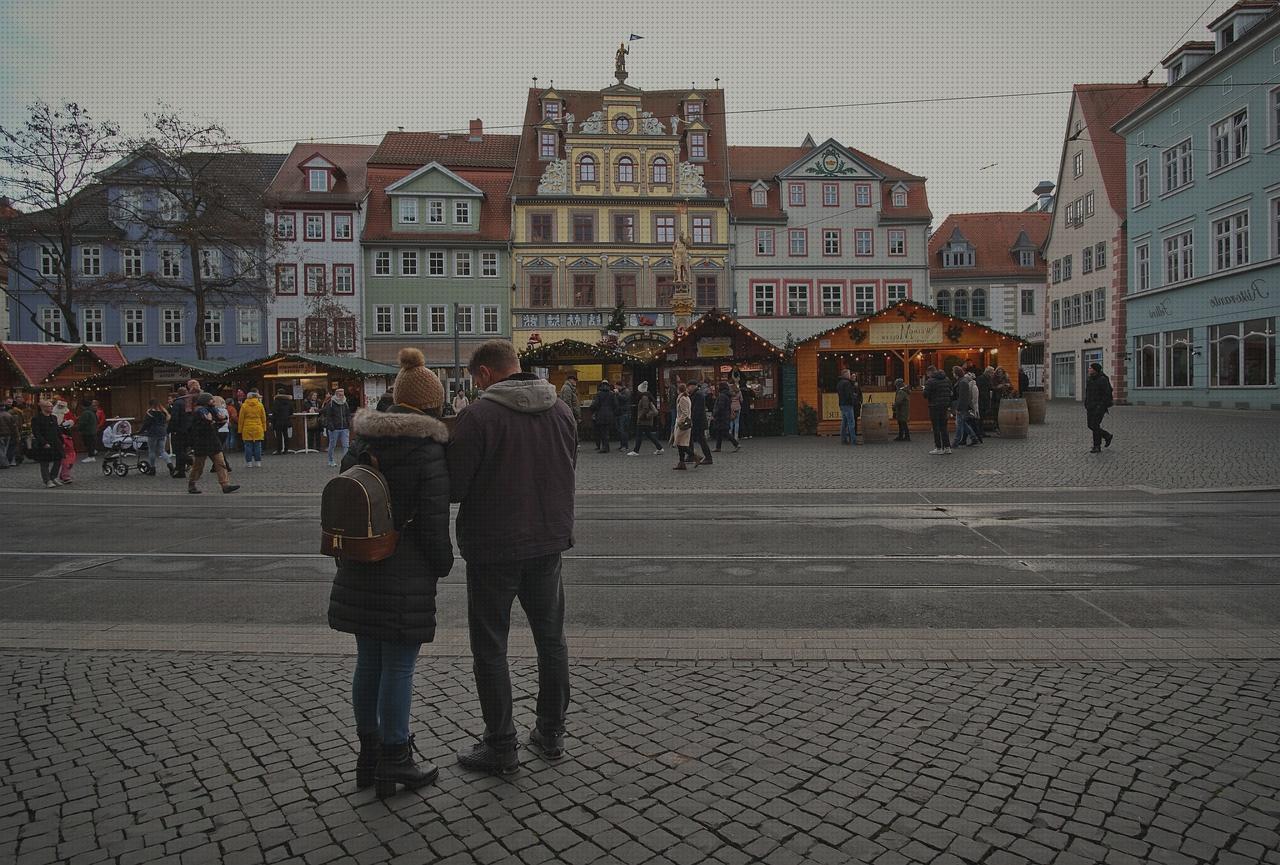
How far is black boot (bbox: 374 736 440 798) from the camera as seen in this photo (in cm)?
351

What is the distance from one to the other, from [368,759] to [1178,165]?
39021 mm

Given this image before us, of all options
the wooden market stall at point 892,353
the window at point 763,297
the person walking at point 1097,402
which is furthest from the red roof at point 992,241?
the person walking at point 1097,402

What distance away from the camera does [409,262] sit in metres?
48.6

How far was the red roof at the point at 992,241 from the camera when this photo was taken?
59750 millimetres

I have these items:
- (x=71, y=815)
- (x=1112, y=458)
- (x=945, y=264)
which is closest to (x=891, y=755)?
(x=71, y=815)

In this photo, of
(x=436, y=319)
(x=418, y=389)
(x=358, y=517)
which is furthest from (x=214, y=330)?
(x=358, y=517)

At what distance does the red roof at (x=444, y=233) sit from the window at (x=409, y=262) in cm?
76

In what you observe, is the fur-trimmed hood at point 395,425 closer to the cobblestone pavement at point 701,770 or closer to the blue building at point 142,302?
the cobblestone pavement at point 701,770

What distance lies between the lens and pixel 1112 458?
16.0 metres

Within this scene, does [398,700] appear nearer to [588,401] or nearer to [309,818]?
[309,818]

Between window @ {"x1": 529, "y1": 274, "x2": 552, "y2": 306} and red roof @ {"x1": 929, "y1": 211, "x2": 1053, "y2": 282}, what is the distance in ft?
84.5

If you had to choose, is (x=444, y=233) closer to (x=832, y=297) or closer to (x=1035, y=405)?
(x=832, y=297)

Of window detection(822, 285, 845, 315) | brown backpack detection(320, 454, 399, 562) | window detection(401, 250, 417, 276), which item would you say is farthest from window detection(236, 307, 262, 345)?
brown backpack detection(320, 454, 399, 562)

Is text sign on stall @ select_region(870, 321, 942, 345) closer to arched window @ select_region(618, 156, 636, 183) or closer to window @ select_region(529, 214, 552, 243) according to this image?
arched window @ select_region(618, 156, 636, 183)
